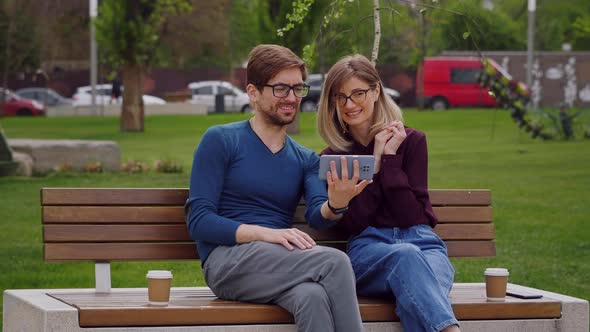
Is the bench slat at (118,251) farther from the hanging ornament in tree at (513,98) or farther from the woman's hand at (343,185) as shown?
the hanging ornament in tree at (513,98)

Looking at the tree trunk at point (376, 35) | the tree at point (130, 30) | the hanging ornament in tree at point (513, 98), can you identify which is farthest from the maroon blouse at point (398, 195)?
the tree at point (130, 30)

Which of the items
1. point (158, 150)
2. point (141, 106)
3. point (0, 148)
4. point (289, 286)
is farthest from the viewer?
point (141, 106)

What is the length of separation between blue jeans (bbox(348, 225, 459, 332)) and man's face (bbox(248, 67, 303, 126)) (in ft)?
2.06

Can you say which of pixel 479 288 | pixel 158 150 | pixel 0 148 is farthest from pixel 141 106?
pixel 479 288

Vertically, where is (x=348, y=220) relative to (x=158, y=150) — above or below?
above

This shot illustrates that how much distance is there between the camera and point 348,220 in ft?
17.6

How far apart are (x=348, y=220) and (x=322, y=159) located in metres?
0.58

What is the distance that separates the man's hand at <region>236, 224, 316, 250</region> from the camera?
16.1ft

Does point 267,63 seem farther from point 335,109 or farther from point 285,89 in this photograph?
point 335,109

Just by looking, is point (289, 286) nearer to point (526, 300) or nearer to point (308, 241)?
point (308, 241)

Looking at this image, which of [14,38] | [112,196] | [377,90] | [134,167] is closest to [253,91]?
[377,90]

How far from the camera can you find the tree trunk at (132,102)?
3134 cm

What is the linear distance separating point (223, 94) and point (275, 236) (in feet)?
129

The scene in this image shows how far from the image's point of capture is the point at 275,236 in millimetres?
4922
